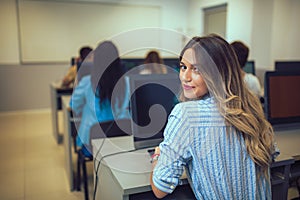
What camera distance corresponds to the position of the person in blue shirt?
88cm

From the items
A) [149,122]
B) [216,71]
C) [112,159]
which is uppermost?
[216,71]

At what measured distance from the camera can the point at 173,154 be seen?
876 mm

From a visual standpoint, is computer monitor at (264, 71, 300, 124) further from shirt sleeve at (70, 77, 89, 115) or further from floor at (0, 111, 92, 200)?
floor at (0, 111, 92, 200)

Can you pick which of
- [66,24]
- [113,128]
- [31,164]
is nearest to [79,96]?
[113,128]

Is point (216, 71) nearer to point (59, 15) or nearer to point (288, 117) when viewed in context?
point (288, 117)

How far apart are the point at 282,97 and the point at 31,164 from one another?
7.94 ft

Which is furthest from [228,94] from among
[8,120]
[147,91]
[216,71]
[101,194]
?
[8,120]

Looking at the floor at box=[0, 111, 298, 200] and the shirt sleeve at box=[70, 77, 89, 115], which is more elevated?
the shirt sleeve at box=[70, 77, 89, 115]

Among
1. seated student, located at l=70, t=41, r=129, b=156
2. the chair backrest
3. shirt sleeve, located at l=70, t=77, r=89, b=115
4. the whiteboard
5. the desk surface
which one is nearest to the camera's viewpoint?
the desk surface

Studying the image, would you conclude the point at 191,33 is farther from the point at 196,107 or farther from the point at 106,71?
the point at 196,107

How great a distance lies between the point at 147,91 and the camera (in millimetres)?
1355

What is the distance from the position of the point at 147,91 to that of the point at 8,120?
13.0 ft

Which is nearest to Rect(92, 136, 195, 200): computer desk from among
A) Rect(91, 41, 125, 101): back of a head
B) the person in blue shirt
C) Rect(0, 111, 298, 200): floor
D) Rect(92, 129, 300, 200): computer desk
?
Rect(92, 129, 300, 200): computer desk

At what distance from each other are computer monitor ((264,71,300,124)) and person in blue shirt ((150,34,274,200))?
76 centimetres
